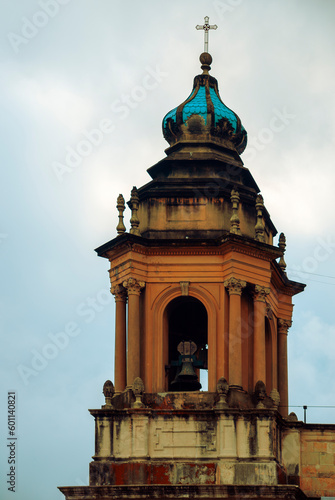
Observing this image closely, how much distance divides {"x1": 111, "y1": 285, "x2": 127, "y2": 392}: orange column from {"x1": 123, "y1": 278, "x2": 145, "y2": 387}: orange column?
711 millimetres

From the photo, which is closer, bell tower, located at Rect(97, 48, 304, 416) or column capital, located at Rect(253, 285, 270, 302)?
bell tower, located at Rect(97, 48, 304, 416)

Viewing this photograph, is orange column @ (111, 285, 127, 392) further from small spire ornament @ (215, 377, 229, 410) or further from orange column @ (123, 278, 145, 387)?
small spire ornament @ (215, 377, 229, 410)

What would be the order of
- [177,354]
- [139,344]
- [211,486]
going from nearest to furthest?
[211,486]
[139,344]
[177,354]

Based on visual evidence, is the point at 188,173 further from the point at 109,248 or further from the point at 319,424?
the point at 319,424

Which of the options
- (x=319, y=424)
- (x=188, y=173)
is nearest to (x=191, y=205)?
(x=188, y=173)

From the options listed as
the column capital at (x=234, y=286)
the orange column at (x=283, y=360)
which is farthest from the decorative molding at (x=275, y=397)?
the column capital at (x=234, y=286)

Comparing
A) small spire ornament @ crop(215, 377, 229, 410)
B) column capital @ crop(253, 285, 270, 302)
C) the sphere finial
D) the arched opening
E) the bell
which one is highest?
the sphere finial

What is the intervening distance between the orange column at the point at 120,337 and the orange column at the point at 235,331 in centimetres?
315

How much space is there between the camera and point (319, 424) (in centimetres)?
4444

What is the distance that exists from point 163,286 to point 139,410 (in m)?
3.94

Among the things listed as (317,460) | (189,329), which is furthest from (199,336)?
(317,460)

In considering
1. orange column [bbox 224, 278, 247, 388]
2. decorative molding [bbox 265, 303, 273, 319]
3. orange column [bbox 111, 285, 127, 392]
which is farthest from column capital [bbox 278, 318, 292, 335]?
orange column [bbox 111, 285, 127, 392]

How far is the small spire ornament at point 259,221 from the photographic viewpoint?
43969 millimetres

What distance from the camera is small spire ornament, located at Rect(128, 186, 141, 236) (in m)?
43.9
